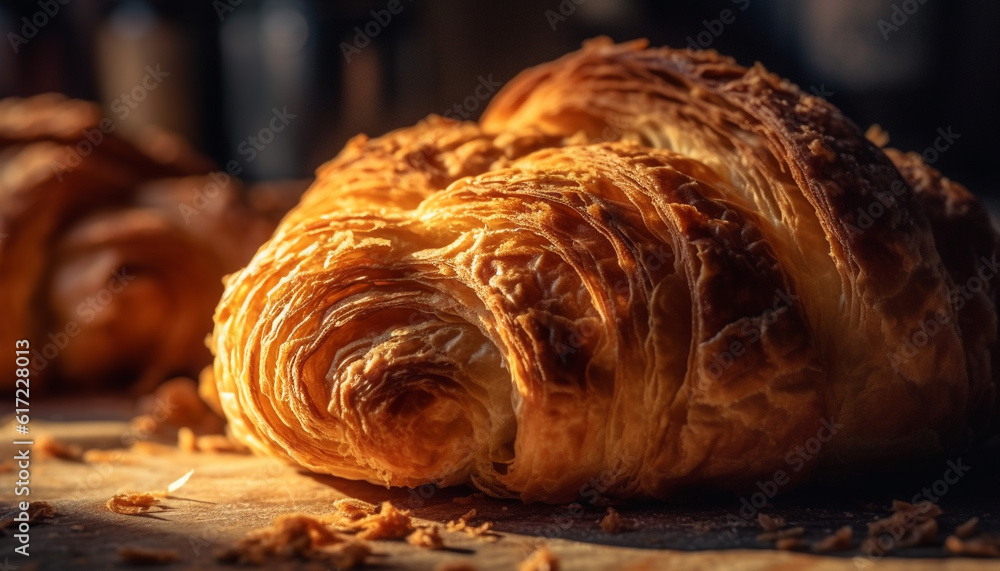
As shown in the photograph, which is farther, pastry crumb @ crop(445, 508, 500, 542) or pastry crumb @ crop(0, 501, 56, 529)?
pastry crumb @ crop(0, 501, 56, 529)

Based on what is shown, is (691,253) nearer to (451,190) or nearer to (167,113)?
(451,190)

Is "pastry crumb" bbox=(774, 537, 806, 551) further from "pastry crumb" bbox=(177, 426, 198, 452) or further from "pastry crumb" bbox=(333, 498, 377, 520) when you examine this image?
"pastry crumb" bbox=(177, 426, 198, 452)

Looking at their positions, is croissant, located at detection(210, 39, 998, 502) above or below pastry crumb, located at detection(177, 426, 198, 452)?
above

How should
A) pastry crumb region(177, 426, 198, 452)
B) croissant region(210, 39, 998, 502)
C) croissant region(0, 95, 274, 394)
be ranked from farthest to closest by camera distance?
croissant region(0, 95, 274, 394), pastry crumb region(177, 426, 198, 452), croissant region(210, 39, 998, 502)

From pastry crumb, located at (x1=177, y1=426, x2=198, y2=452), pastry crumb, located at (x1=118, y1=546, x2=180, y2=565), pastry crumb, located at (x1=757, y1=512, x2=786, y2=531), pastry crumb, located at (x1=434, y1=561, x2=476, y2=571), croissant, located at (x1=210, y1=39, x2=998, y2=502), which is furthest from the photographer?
pastry crumb, located at (x1=177, y1=426, x2=198, y2=452)

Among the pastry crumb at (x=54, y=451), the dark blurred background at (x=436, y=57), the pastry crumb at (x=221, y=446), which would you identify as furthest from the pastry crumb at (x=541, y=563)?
the dark blurred background at (x=436, y=57)

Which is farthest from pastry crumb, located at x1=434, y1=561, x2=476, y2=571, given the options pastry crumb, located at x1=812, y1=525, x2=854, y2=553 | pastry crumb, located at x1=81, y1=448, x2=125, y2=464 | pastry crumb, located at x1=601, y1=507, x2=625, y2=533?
pastry crumb, located at x1=81, y1=448, x2=125, y2=464
